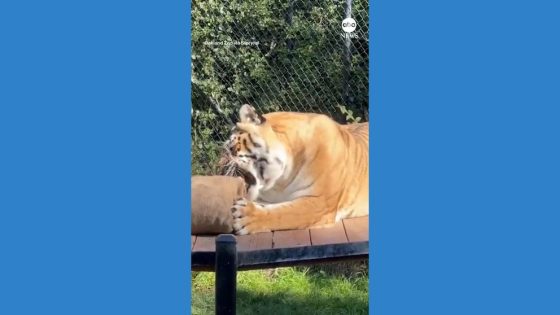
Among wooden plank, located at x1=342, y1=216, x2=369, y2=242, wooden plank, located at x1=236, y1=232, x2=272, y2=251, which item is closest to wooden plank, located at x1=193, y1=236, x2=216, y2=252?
wooden plank, located at x1=236, y1=232, x2=272, y2=251

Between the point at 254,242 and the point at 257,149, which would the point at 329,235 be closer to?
the point at 254,242

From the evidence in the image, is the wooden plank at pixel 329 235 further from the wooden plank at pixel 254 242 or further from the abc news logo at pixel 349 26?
the abc news logo at pixel 349 26

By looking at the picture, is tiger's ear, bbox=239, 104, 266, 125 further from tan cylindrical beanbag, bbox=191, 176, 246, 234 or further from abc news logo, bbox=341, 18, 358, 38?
abc news logo, bbox=341, 18, 358, 38

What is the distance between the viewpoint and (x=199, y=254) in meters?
3.33

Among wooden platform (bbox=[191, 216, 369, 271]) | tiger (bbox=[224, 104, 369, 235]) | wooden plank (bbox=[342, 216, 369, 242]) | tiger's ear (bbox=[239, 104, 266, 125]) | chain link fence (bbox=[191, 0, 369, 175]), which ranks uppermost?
chain link fence (bbox=[191, 0, 369, 175])

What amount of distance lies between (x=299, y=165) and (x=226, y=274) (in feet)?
1.84

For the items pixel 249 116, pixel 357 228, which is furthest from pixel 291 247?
pixel 249 116

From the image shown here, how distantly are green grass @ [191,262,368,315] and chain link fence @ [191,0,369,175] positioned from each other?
50 cm

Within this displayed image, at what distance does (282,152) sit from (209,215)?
42 centimetres

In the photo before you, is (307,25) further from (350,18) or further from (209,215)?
(209,215)

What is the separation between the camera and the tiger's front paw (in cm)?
337

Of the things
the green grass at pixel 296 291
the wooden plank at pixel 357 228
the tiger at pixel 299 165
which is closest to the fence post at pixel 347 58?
the tiger at pixel 299 165

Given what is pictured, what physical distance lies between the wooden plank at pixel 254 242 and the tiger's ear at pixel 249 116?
0.48 m

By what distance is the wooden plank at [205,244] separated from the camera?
333 centimetres
